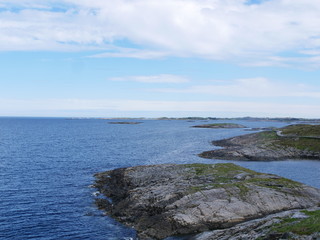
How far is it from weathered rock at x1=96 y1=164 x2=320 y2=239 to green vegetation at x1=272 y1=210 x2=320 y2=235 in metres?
7.85

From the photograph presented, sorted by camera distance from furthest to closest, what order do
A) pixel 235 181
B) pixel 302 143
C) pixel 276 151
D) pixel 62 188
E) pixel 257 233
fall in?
pixel 302 143
pixel 276 151
pixel 62 188
pixel 235 181
pixel 257 233

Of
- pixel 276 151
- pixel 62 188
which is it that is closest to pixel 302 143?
pixel 276 151

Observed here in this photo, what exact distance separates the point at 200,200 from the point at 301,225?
14057mm

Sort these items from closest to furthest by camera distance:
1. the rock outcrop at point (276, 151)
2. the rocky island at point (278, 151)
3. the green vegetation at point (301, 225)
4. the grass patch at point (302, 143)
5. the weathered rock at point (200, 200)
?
the green vegetation at point (301, 225), the weathered rock at point (200, 200), the rock outcrop at point (276, 151), the rocky island at point (278, 151), the grass patch at point (302, 143)

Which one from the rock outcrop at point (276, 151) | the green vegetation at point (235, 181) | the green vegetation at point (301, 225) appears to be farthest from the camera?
the rock outcrop at point (276, 151)

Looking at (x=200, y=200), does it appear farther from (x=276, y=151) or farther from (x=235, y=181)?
(x=276, y=151)

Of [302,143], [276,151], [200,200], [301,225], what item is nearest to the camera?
[301,225]

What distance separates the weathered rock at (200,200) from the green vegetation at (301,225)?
7.85 meters

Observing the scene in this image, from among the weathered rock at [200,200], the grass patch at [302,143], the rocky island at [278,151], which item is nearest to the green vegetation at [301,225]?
the weathered rock at [200,200]

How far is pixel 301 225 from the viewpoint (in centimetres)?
2384

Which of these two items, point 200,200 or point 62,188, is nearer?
Answer: point 200,200

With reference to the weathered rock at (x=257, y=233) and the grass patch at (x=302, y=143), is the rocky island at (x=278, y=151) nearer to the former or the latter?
the grass patch at (x=302, y=143)

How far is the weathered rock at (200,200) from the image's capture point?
109ft

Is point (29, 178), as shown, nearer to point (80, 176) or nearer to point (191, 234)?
point (80, 176)
